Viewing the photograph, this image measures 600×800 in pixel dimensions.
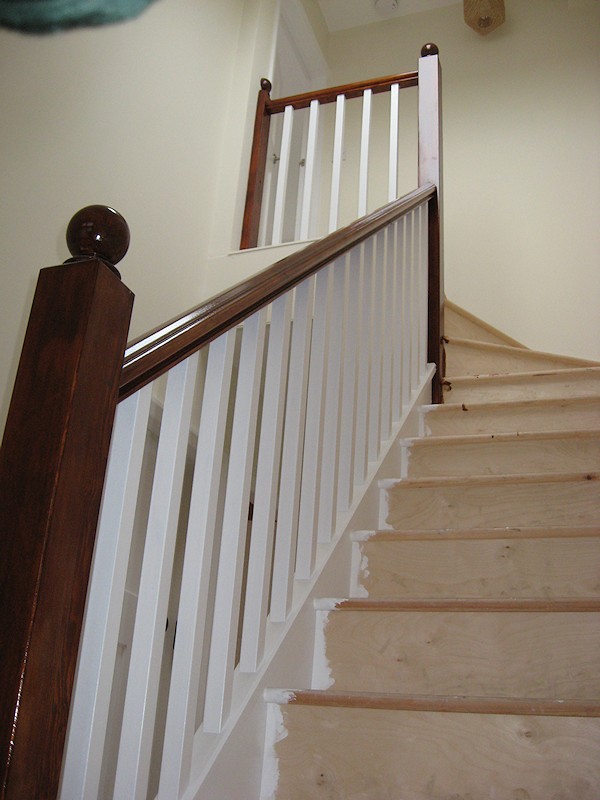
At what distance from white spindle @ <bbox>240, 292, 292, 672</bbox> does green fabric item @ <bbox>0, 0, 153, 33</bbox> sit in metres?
1.58

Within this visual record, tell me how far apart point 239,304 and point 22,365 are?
493 mm

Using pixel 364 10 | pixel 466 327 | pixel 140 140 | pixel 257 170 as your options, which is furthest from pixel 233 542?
pixel 364 10

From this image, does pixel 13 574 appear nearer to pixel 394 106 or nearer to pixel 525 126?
pixel 394 106

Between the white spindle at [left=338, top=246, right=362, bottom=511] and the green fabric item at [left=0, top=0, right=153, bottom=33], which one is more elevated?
the green fabric item at [left=0, top=0, right=153, bottom=33]

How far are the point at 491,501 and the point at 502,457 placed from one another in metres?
0.28

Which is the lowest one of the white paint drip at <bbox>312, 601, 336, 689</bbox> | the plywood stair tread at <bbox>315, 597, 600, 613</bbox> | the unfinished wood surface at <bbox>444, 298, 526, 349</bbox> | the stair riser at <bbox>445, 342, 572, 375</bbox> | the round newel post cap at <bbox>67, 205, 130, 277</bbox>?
the white paint drip at <bbox>312, 601, 336, 689</bbox>

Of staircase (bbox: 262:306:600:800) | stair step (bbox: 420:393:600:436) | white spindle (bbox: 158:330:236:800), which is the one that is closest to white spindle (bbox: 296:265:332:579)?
staircase (bbox: 262:306:600:800)

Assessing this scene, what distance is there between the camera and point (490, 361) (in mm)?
3080

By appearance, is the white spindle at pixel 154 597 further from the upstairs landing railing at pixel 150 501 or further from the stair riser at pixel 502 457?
the stair riser at pixel 502 457

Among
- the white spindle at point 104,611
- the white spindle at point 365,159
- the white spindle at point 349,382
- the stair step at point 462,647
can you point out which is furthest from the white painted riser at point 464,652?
the white spindle at point 365,159

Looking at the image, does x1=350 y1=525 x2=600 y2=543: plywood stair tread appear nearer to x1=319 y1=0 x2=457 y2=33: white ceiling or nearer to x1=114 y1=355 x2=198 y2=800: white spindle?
x1=114 y1=355 x2=198 y2=800: white spindle

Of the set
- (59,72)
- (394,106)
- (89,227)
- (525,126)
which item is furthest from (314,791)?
(525,126)

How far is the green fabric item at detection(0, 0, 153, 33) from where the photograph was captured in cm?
229

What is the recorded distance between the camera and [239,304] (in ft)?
4.00
